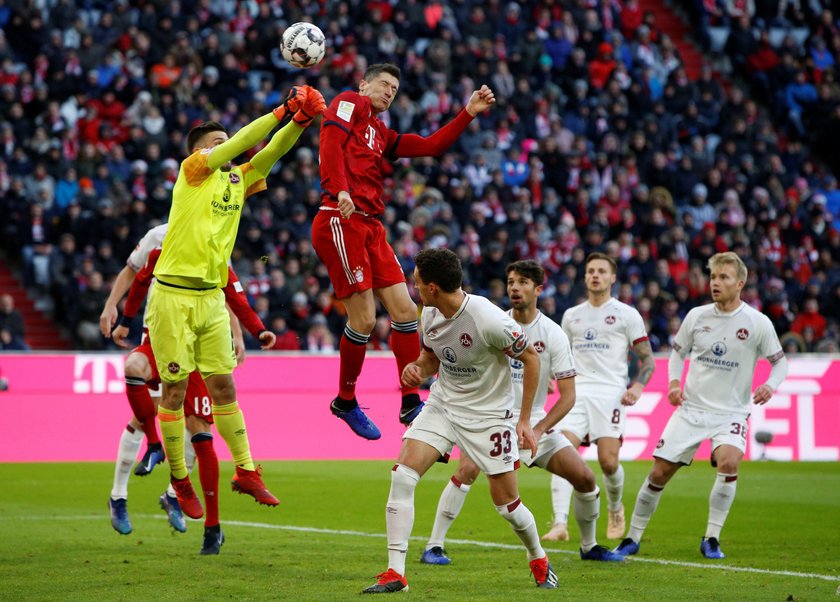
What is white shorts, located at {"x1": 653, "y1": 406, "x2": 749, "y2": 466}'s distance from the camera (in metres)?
10.1

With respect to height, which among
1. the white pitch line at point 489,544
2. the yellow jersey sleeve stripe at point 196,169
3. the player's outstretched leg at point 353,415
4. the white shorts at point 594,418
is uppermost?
the yellow jersey sleeve stripe at point 196,169

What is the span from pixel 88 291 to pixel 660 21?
1709 cm

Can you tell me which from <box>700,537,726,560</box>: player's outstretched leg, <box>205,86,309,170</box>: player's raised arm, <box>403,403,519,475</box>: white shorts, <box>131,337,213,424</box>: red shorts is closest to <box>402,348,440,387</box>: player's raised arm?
<box>403,403,519,475</box>: white shorts

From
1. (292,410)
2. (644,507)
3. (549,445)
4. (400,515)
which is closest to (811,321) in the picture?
(292,410)

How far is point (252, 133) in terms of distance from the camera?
28.6 feet

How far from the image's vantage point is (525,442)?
7969 millimetres

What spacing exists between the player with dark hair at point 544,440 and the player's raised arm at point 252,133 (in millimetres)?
1968

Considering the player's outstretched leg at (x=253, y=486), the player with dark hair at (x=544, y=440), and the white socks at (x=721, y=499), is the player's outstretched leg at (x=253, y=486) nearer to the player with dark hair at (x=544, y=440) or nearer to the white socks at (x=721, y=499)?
the player with dark hair at (x=544, y=440)

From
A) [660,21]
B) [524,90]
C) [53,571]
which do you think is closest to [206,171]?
[53,571]

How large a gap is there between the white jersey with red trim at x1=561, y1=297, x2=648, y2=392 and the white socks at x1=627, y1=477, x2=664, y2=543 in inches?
57.7

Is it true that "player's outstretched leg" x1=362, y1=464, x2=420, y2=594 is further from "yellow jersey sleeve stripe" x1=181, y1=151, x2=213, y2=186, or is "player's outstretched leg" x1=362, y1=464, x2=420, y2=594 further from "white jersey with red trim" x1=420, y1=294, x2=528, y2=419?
"yellow jersey sleeve stripe" x1=181, y1=151, x2=213, y2=186

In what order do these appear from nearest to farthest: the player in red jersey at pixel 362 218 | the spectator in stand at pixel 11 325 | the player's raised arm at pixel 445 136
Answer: the player in red jersey at pixel 362 218, the player's raised arm at pixel 445 136, the spectator in stand at pixel 11 325

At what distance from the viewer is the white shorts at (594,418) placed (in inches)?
445

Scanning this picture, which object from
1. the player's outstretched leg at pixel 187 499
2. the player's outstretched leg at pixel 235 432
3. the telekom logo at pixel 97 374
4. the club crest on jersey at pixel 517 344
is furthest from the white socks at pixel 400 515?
the telekom logo at pixel 97 374
